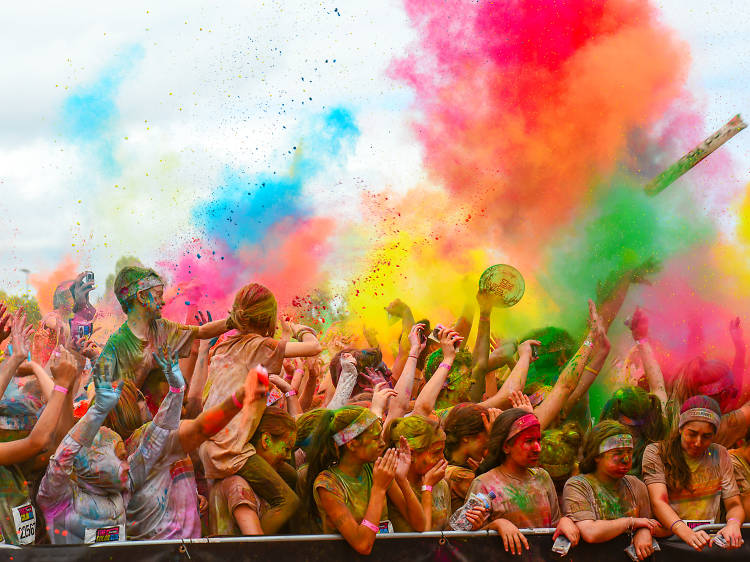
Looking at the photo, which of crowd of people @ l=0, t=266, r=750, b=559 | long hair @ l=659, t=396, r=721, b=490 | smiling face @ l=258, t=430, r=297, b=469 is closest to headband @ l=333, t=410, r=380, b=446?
crowd of people @ l=0, t=266, r=750, b=559

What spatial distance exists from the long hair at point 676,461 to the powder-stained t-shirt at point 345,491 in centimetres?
161

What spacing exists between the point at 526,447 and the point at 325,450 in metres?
1.00

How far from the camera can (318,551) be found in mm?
4121

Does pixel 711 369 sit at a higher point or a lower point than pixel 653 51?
lower

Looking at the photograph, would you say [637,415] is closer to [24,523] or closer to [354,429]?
[354,429]

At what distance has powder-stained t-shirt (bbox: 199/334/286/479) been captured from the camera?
455cm

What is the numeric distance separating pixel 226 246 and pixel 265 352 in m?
3.26

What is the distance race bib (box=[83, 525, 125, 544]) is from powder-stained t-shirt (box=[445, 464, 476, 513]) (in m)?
1.69

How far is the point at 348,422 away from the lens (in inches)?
174

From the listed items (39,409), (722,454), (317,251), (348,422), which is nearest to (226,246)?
(317,251)

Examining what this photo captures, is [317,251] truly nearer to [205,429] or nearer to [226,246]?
[226,246]

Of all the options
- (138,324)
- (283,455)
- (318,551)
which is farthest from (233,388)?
(318,551)

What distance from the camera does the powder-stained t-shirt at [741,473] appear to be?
5.09 metres

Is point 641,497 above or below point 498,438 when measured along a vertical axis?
below
